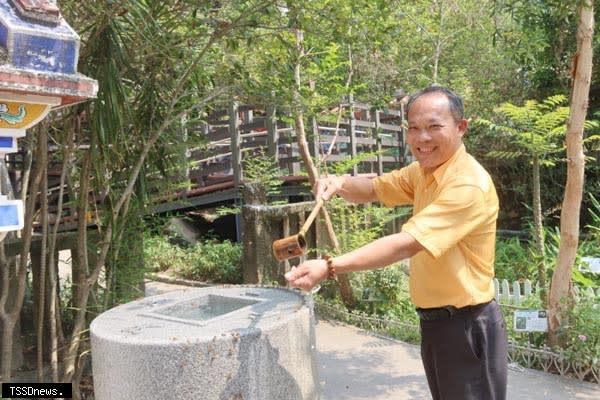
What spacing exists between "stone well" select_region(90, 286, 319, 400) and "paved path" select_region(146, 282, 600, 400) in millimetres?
1386

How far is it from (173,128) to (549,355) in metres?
3.26

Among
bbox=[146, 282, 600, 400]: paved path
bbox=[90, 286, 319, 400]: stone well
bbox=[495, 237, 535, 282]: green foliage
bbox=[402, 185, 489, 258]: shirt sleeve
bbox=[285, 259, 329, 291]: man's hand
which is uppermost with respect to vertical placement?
bbox=[402, 185, 489, 258]: shirt sleeve

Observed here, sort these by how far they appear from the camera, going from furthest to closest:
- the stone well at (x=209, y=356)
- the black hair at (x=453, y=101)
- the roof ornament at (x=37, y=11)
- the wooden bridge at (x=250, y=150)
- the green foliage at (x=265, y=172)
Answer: the wooden bridge at (x=250, y=150)
the green foliage at (x=265, y=172)
the stone well at (x=209, y=356)
the black hair at (x=453, y=101)
the roof ornament at (x=37, y=11)

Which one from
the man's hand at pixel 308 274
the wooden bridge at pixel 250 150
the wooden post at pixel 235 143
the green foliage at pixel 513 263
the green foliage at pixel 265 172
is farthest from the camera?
the wooden post at pixel 235 143

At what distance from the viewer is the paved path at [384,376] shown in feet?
12.7

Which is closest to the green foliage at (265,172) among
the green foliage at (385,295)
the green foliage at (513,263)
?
the green foliage at (385,295)

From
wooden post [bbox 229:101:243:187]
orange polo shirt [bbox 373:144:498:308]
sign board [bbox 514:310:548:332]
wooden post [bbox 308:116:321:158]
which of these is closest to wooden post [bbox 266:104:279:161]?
wooden post [bbox 229:101:243:187]

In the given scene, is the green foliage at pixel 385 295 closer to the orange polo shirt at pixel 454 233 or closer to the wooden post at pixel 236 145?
the wooden post at pixel 236 145

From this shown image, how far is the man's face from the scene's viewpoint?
2.11 meters

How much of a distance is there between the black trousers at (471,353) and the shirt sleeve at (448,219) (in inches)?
15.2

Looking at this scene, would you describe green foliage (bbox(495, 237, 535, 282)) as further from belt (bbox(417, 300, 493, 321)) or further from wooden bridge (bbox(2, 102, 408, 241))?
belt (bbox(417, 300, 493, 321))

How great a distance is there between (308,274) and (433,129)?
75 cm

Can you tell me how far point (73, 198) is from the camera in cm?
394

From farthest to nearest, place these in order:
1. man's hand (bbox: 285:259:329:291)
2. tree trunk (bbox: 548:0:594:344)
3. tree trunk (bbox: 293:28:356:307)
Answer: tree trunk (bbox: 293:28:356:307) < tree trunk (bbox: 548:0:594:344) < man's hand (bbox: 285:259:329:291)
